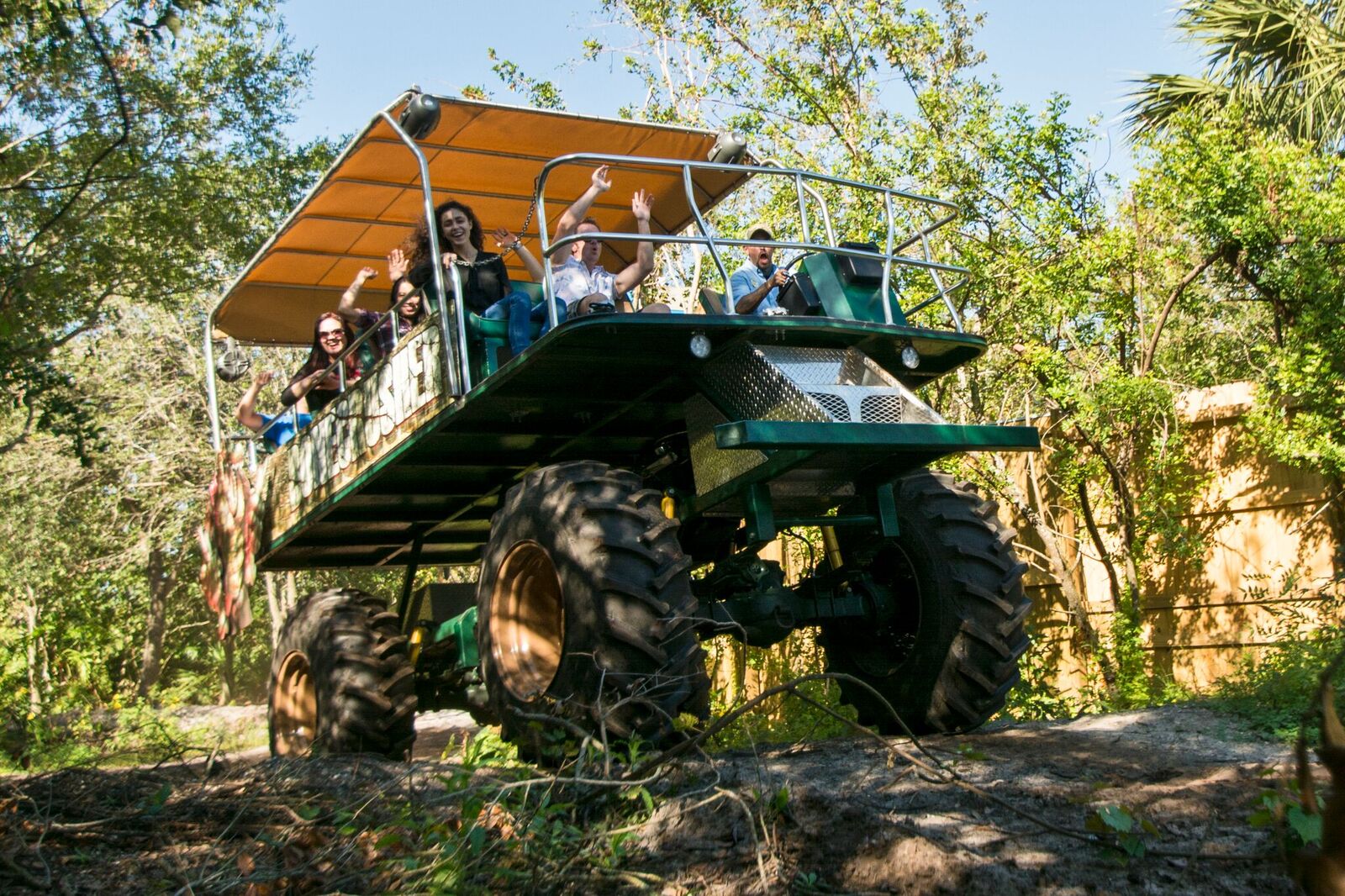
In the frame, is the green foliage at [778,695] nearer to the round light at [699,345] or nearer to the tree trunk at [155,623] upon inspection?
the round light at [699,345]

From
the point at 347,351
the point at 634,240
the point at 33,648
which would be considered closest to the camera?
the point at 634,240

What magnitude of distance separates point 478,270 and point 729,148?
6.21ft

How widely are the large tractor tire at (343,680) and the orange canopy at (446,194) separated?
2.51 metres

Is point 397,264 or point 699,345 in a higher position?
point 397,264

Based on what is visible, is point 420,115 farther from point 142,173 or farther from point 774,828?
point 142,173

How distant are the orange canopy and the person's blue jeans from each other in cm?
130

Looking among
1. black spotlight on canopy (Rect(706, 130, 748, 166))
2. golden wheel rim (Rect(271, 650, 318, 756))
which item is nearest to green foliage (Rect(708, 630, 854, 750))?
golden wheel rim (Rect(271, 650, 318, 756))

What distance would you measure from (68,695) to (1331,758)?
2580 cm

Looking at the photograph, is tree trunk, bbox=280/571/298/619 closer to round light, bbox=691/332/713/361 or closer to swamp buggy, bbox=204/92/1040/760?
swamp buggy, bbox=204/92/1040/760

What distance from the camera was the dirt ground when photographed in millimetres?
3863

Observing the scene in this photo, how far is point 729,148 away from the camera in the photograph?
831 cm

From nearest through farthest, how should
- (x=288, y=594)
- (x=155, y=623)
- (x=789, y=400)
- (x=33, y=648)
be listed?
(x=789, y=400)
(x=33, y=648)
(x=288, y=594)
(x=155, y=623)

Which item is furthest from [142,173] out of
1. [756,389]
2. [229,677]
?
[229,677]

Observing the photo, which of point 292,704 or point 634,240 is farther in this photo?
point 292,704
